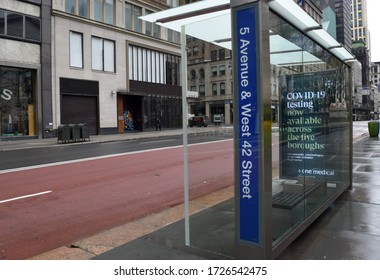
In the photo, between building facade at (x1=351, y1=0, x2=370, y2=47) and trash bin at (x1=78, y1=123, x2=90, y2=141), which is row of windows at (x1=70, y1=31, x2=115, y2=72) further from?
building facade at (x1=351, y1=0, x2=370, y2=47)

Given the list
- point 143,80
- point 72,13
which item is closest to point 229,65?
point 72,13

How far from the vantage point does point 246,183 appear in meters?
3.50

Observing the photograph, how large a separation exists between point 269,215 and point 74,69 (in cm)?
3044

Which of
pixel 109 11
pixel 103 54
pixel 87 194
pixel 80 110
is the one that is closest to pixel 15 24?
pixel 80 110

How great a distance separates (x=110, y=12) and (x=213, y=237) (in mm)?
34813

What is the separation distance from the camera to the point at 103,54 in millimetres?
34344

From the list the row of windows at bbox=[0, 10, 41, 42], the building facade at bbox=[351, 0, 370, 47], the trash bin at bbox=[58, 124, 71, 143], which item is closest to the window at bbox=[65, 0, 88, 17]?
the row of windows at bbox=[0, 10, 41, 42]

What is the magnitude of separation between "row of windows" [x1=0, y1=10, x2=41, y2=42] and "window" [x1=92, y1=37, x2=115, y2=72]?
6.12 meters

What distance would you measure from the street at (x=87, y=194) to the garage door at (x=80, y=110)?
1998 centimetres

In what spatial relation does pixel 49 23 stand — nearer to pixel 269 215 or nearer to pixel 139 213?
pixel 139 213

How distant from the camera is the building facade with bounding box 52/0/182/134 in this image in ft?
100

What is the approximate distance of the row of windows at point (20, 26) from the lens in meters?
25.7

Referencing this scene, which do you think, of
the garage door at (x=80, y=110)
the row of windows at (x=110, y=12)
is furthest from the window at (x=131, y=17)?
the garage door at (x=80, y=110)

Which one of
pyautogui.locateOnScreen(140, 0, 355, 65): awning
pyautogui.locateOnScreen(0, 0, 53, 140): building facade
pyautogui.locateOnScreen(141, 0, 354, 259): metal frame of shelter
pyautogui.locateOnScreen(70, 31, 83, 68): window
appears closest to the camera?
pyautogui.locateOnScreen(141, 0, 354, 259): metal frame of shelter
